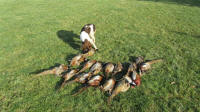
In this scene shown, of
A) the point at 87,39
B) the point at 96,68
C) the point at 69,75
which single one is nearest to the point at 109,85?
the point at 96,68

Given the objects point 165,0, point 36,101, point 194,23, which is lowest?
point 36,101

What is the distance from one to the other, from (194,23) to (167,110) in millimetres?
8164

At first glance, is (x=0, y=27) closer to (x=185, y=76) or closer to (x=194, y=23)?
(x=185, y=76)

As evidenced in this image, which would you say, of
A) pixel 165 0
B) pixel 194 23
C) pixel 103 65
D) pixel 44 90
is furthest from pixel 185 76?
pixel 165 0

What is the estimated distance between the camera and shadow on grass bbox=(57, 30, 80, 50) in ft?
25.6

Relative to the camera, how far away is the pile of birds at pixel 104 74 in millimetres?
4730

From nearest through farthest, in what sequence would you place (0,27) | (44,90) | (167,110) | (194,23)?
(167,110) < (44,90) < (194,23) < (0,27)

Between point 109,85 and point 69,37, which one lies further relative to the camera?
point 69,37

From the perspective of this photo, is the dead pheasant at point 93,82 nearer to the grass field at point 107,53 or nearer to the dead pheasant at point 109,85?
the grass field at point 107,53

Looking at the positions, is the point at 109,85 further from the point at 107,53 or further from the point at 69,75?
the point at 107,53

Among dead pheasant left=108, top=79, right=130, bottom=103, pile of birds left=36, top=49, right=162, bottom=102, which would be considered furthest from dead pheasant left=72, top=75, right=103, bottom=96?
dead pheasant left=108, top=79, right=130, bottom=103

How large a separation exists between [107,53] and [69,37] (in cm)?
313

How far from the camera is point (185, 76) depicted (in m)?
5.29

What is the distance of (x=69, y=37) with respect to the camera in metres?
8.77
